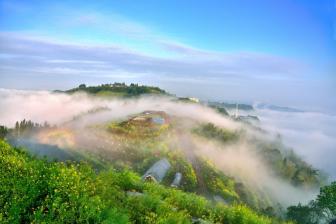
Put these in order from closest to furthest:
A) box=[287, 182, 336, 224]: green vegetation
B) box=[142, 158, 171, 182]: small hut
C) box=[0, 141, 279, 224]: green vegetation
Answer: box=[0, 141, 279, 224]: green vegetation < box=[287, 182, 336, 224]: green vegetation < box=[142, 158, 171, 182]: small hut

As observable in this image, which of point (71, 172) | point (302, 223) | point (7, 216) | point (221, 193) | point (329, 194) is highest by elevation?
point (71, 172)

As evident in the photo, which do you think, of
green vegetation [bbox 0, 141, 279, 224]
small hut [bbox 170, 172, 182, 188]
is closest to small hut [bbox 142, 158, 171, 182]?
small hut [bbox 170, 172, 182, 188]

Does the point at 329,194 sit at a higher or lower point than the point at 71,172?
lower

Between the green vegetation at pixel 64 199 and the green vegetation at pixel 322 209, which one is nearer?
the green vegetation at pixel 64 199

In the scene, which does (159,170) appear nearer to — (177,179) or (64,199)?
(177,179)

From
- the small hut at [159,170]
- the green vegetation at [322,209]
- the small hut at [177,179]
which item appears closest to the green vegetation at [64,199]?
the green vegetation at [322,209]

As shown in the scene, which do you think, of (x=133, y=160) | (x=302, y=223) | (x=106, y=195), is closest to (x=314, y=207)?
(x=302, y=223)

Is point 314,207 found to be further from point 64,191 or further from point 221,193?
point 221,193

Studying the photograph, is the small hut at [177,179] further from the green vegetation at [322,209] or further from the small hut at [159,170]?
the green vegetation at [322,209]

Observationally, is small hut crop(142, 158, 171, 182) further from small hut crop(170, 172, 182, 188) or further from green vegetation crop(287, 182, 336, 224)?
green vegetation crop(287, 182, 336, 224)

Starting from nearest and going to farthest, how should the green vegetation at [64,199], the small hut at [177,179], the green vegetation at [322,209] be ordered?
the green vegetation at [64,199] < the green vegetation at [322,209] < the small hut at [177,179]

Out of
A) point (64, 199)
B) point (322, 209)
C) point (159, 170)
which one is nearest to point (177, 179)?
point (159, 170)
